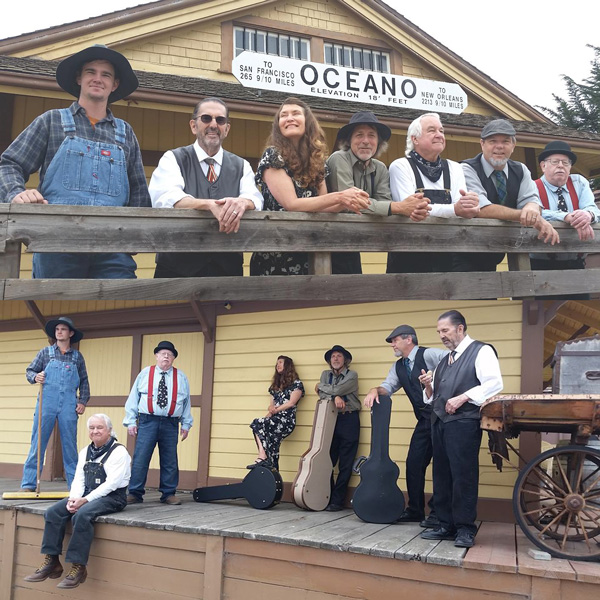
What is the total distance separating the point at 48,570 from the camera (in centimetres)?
654

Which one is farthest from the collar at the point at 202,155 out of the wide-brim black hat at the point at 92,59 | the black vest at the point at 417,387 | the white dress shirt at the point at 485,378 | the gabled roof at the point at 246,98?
the gabled roof at the point at 246,98

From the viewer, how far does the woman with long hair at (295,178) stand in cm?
466

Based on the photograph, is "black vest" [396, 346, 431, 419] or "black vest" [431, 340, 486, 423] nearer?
"black vest" [431, 340, 486, 423]

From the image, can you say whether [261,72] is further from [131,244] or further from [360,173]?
[131,244]

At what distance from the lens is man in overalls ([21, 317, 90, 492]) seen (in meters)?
8.05

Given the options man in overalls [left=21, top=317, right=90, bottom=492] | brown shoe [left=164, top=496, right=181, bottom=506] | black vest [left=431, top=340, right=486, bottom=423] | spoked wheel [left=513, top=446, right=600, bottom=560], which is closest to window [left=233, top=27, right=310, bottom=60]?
man in overalls [left=21, top=317, right=90, bottom=492]

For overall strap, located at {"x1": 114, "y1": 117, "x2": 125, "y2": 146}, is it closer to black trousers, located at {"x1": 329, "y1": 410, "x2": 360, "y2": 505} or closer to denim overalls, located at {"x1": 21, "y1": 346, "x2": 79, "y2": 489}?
black trousers, located at {"x1": 329, "y1": 410, "x2": 360, "y2": 505}

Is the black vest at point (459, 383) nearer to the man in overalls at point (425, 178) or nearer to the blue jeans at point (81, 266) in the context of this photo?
the man in overalls at point (425, 178)

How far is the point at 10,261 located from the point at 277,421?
14.4ft

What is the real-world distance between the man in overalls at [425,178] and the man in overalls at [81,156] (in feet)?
6.57

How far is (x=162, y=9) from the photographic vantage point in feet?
36.7

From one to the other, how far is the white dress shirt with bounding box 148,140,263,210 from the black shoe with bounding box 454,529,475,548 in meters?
2.71

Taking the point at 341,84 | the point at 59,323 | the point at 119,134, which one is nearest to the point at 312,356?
the point at 59,323

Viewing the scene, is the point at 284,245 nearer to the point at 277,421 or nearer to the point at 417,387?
the point at 417,387
